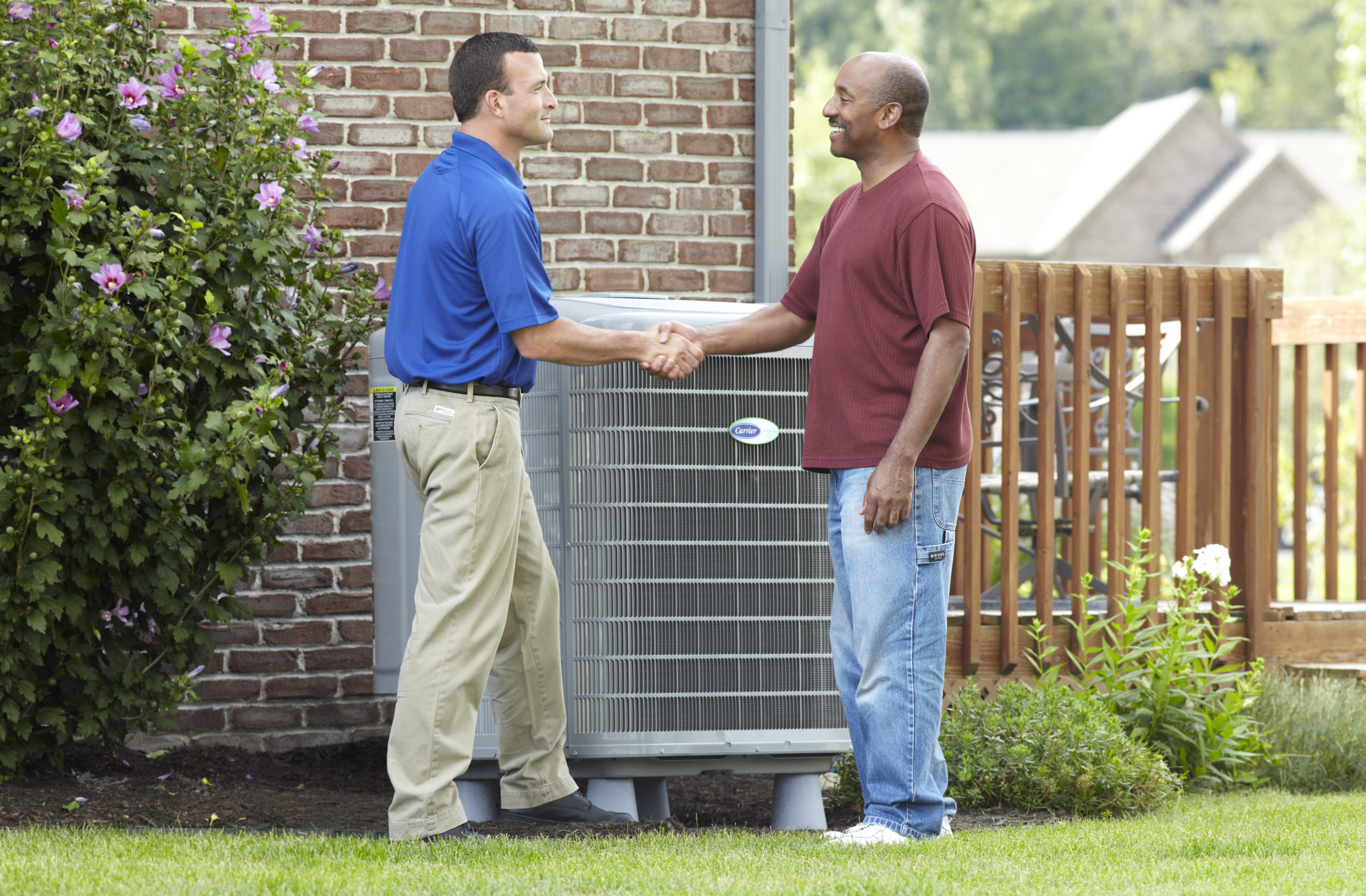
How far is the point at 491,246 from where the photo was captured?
126 inches

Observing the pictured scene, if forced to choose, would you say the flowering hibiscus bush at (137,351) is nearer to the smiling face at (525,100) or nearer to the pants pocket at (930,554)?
the smiling face at (525,100)

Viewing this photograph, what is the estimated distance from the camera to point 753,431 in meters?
3.63

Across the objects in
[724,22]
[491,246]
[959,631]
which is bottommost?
[959,631]

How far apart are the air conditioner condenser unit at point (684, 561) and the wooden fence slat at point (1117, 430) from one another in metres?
1.53

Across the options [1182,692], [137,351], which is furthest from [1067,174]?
[137,351]

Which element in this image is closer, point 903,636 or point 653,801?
point 903,636

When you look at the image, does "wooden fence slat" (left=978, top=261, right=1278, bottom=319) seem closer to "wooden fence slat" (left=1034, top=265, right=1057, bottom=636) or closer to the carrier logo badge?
"wooden fence slat" (left=1034, top=265, right=1057, bottom=636)

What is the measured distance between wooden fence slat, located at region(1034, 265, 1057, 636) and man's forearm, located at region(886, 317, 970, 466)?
5.41ft

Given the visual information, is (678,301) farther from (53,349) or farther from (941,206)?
(53,349)

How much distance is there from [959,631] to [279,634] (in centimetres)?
222

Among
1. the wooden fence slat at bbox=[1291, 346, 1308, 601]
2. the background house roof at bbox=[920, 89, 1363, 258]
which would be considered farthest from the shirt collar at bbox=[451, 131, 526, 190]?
the background house roof at bbox=[920, 89, 1363, 258]

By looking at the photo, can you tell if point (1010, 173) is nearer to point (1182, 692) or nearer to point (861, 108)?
point (1182, 692)

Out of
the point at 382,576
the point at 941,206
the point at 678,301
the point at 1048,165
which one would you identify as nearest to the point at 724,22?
the point at 678,301

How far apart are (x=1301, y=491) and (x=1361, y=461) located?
39 centimetres
